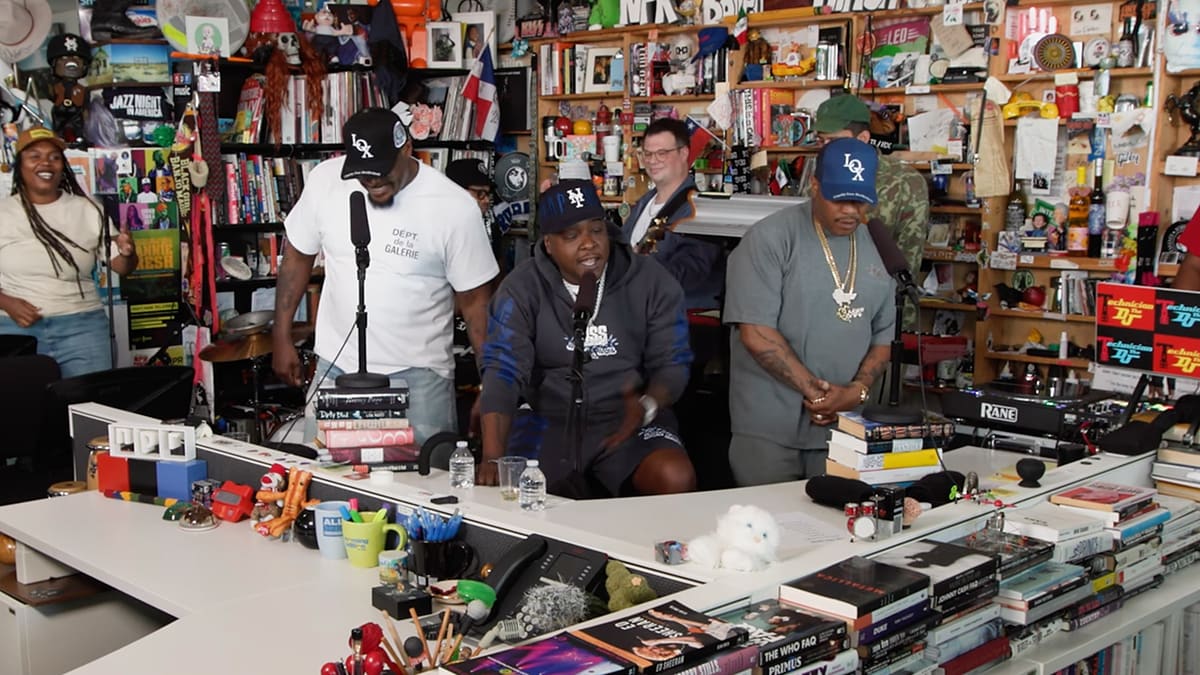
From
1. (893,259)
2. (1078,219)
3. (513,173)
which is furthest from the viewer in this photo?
(513,173)

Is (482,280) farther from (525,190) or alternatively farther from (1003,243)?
(525,190)

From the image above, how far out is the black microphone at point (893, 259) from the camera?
3.19m

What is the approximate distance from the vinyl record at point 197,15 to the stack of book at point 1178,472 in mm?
5172

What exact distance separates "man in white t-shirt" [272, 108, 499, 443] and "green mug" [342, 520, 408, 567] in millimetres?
1018

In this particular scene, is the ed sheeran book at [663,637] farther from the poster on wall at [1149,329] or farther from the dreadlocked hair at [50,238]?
the dreadlocked hair at [50,238]

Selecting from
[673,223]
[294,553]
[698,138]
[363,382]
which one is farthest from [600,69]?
[294,553]

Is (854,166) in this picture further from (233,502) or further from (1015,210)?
(1015,210)

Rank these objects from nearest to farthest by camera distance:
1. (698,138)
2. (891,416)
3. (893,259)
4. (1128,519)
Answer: (1128,519) < (891,416) < (893,259) < (698,138)

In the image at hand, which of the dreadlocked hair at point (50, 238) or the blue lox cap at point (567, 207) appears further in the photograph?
the dreadlocked hair at point (50, 238)

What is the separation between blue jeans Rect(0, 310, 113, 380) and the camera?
5.29m

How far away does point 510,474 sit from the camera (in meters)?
3.08

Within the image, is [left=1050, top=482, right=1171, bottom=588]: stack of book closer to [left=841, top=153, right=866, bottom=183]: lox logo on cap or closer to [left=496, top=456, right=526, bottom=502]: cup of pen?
[left=841, top=153, right=866, bottom=183]: lox logo on cap

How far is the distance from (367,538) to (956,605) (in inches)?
50.6

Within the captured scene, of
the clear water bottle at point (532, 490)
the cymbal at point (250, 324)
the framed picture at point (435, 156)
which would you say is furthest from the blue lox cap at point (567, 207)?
the framed picture at point (435, 156)
